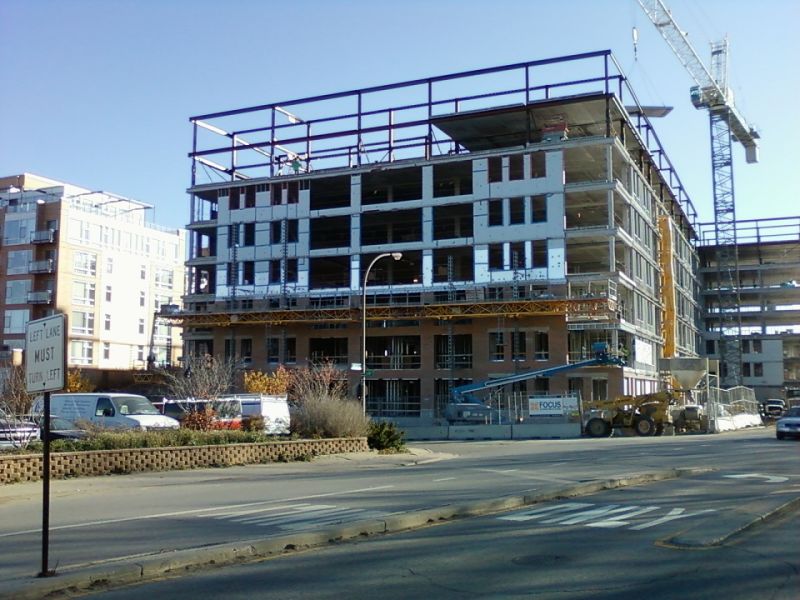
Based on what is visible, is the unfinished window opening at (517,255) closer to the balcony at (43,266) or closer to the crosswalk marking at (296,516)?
the balcony at (43,266)

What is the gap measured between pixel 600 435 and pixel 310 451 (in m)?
22.1

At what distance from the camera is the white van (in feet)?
83.9

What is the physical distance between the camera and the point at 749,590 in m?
7.80

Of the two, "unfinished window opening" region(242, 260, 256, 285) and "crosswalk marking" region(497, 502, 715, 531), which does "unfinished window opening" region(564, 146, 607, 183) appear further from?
"crosswalk marking" region(497, 502, 715, 531)

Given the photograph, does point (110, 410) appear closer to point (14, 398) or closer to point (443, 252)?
point (14, 398)

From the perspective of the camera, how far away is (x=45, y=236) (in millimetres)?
70188

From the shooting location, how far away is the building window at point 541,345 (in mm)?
56031

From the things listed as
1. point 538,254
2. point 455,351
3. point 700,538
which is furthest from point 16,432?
point 455,351

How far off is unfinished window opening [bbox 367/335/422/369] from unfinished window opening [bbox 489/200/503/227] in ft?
33.8

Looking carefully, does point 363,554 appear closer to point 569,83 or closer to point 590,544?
point 590,544

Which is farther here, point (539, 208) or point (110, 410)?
point (539, 208)

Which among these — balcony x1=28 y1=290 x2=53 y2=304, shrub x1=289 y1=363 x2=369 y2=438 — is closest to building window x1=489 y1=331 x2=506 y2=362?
shrub x1=289 y1=363 x2=369 y2=438

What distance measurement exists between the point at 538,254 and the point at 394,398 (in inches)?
611

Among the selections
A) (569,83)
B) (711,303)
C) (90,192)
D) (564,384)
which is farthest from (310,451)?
(711,303)
